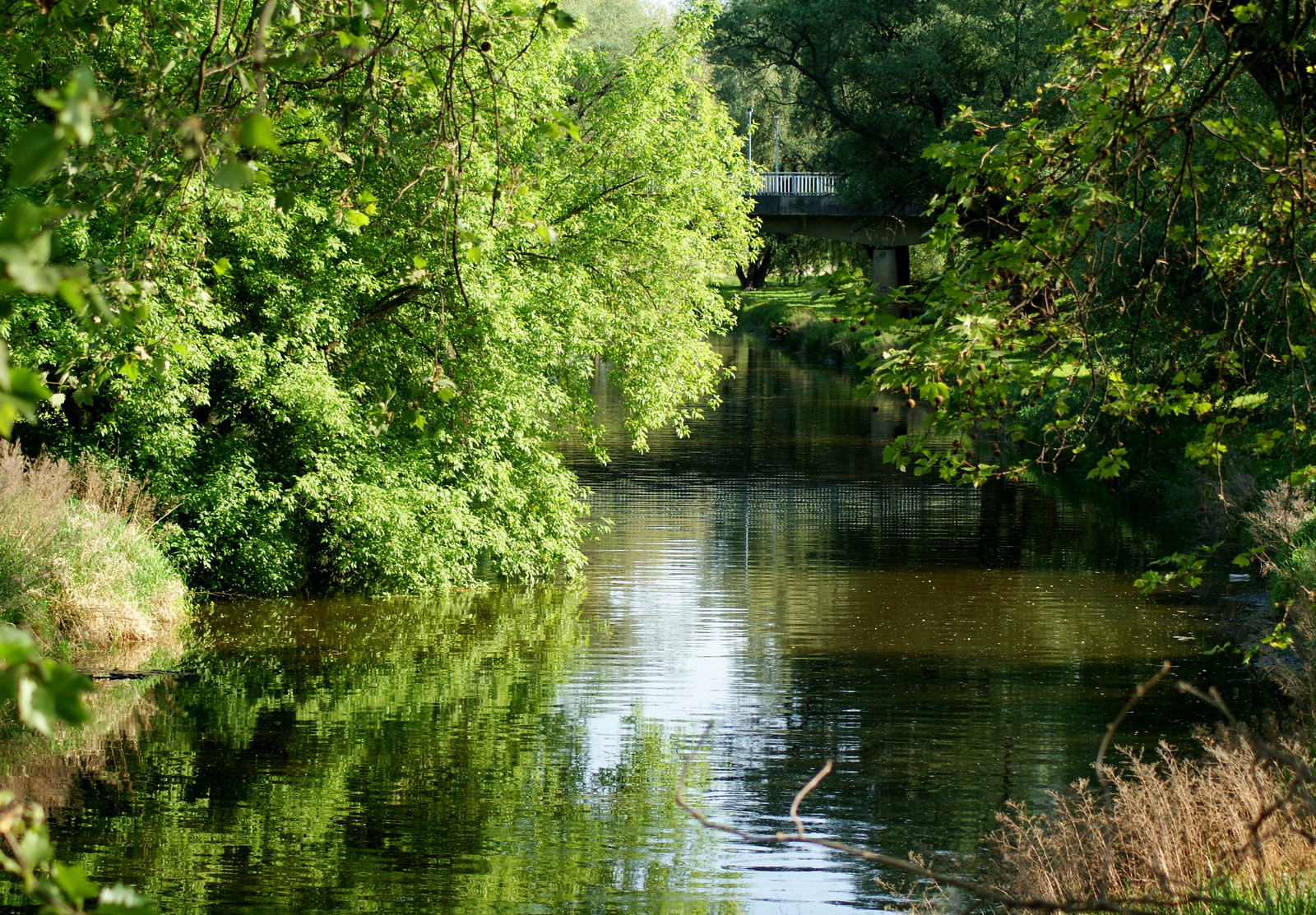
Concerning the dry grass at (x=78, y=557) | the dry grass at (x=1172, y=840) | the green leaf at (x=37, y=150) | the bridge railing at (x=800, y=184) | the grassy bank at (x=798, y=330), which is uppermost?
the bridge railing at (x=800, y=184)

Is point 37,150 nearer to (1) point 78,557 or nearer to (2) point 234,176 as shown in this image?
(2) point 234,176

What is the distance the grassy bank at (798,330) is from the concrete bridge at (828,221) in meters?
2.60

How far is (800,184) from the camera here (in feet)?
163

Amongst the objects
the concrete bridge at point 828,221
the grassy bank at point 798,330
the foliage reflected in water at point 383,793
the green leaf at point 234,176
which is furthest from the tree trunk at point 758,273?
the green leaf at point 234,176

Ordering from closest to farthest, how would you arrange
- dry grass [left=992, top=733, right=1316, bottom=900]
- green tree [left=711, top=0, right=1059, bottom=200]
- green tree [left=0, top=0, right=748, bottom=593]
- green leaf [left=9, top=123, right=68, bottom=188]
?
1. green leaf [left=9, top=123, right=68, bottom=188]
2. dry grass [left=992, top=733, right=1316, bottom=900]
3. green tree [left=0, top=0, right=748, bottom=593]
4. green tree [left=711, top=0, right=1059, bottom=200]

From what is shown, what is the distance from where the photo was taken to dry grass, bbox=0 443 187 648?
48.4 feet

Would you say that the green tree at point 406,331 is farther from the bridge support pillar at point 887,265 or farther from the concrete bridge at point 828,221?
the bridge support pillar at point 887,265

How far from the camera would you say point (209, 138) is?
4348mm

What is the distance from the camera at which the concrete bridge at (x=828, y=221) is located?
4791cm

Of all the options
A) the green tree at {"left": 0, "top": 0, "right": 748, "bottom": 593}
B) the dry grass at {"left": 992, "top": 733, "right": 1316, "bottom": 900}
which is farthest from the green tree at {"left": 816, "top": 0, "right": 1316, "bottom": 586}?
the green tree at {"left": 0, "top": 0, "right": 748, "bottom": 593}

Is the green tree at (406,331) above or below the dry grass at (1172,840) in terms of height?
above

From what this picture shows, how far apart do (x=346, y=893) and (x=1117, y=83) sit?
24.7 ft

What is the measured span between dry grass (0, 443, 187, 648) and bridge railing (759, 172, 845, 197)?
36.2 metres

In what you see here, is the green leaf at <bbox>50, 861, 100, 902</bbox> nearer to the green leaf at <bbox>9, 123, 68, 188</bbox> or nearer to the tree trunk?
the green leaf at <bbox>9, 123, 68, 188</bbox>
